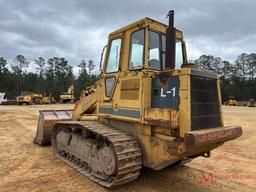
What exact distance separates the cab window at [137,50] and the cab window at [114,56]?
0.43 m

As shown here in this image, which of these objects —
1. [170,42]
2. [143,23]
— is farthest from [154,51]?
[143,23]

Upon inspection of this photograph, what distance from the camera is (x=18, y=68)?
94.2 metres

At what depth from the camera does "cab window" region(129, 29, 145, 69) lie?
556 centimetres

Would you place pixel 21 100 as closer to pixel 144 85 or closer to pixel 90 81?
pixel 90 81

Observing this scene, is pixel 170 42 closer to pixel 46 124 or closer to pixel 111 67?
pixel 111 67

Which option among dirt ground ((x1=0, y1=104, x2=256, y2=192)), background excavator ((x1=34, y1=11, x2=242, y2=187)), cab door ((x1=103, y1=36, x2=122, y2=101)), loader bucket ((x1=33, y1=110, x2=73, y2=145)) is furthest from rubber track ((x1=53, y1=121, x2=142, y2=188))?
loader bucket ((x1=33, y1=110, x2=73, y2=145))

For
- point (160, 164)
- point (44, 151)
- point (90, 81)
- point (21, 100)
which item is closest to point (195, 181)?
point (160, 164)

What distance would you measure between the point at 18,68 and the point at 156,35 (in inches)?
3803

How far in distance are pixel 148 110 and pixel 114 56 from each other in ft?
5.66

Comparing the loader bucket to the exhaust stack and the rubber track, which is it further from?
the exhaust stack

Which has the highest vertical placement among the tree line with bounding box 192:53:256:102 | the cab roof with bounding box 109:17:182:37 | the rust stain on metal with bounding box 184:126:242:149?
the tree line with bounding box 192:53:256:102

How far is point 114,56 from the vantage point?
629 centimetres

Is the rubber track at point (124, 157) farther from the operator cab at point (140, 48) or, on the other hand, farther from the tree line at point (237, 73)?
the tree line at point (237, 73)

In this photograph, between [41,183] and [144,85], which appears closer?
[144,85]
